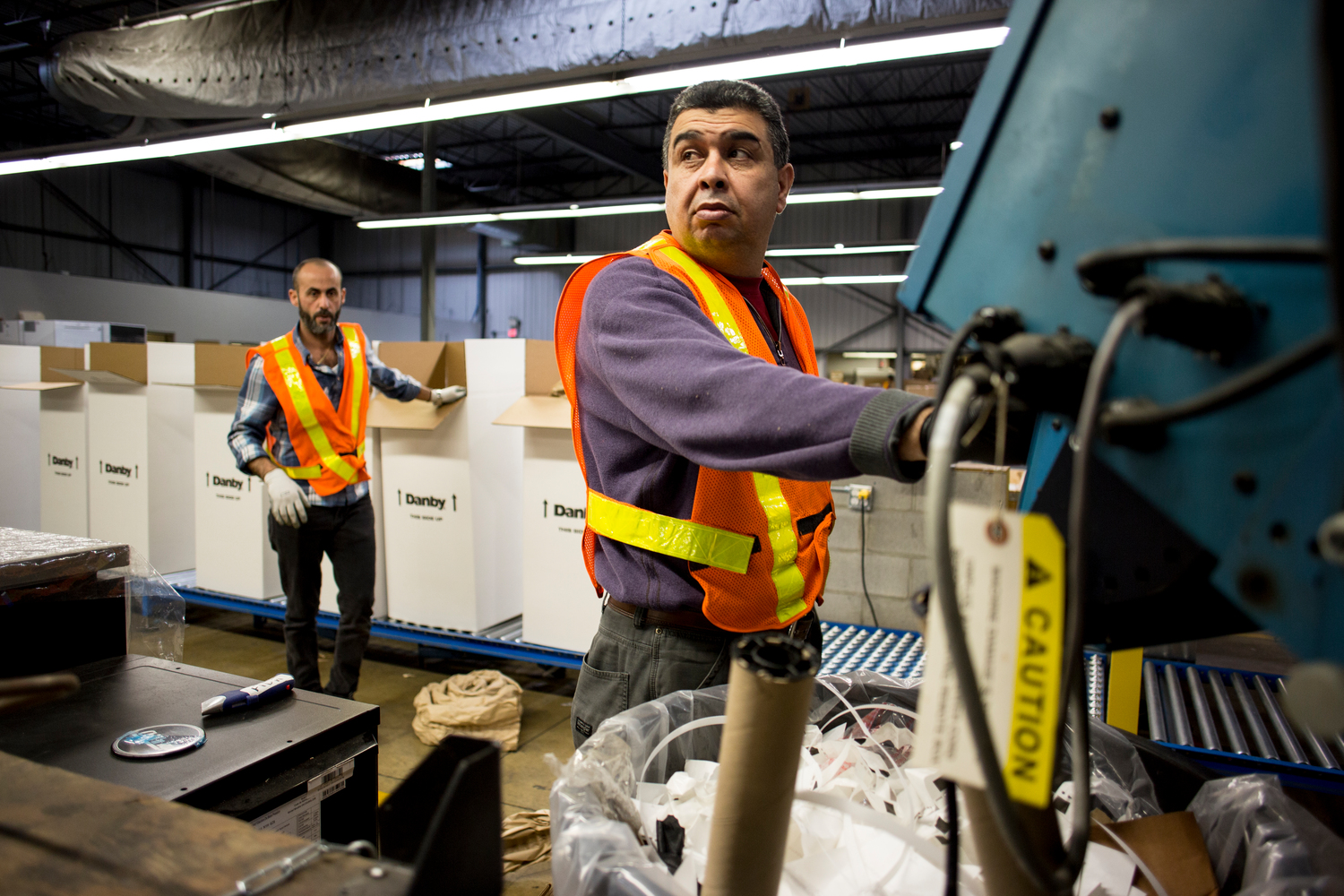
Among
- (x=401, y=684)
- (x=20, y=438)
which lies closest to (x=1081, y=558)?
(x=401, y=684)

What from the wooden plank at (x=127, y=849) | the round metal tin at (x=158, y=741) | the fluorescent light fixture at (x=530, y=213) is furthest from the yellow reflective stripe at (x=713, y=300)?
the fluorescent light fixture at (x=530, y=213)

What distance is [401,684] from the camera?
12.4 ft

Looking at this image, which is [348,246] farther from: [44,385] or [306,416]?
[306,416]

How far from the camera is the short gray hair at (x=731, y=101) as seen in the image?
1271 millimetres

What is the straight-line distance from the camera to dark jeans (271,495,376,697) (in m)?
3.23

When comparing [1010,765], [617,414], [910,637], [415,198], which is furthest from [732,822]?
[415,198]

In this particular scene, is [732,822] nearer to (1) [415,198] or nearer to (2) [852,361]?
(1) [415,198]

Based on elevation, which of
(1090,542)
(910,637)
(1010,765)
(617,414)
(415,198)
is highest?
(415,198)

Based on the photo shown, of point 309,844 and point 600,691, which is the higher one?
point 309,844

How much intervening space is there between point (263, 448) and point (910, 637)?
9.60 feet

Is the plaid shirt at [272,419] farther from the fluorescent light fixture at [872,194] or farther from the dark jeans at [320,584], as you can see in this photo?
the fluorescent light fixture at [872,194]

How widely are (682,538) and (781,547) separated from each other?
16 centimetres

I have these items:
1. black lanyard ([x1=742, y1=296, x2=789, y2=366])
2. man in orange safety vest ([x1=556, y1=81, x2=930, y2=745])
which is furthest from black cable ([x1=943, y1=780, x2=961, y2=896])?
black lanyard ([x1=742, y1=296, x2=789, y2=366])

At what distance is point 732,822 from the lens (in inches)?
24.2
